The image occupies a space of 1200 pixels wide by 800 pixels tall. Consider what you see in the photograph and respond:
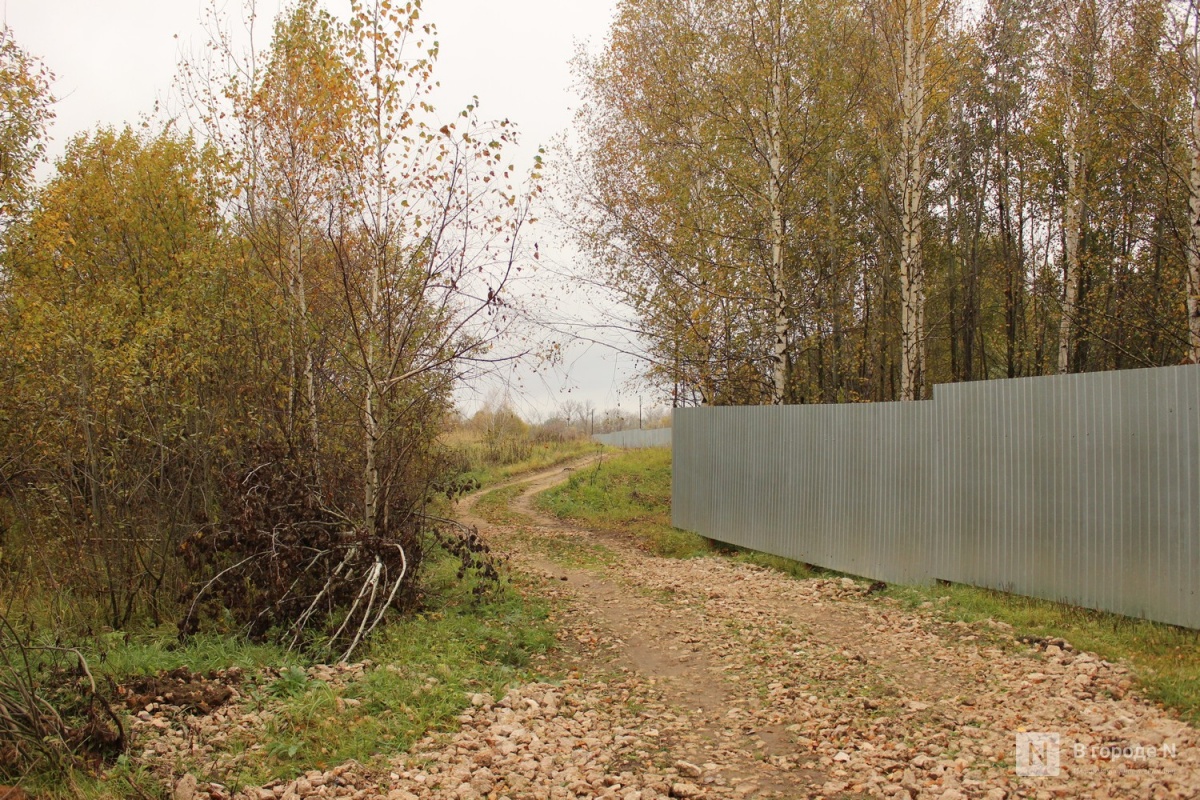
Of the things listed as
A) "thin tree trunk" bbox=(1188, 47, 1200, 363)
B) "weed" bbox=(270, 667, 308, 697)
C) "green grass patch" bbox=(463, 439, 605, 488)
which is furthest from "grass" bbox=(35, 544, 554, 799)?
"green grass patch" bbox=(463, 439, 605, 488)

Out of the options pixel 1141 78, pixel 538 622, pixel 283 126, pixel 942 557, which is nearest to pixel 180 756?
pixel 538 622

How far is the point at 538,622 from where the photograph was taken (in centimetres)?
709

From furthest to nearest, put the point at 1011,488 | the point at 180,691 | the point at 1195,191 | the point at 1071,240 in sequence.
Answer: the point at 1071,240, the point at 1195,191, the point at 1011,488, the point at 180,691

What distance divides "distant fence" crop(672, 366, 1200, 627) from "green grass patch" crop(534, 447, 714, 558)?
223 centimetres

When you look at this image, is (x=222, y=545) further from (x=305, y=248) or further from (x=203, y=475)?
(x=305, y=248)

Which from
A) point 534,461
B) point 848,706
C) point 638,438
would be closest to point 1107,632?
point 848,706

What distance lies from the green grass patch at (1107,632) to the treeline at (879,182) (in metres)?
4.53

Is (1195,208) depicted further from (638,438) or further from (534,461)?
(638,438)

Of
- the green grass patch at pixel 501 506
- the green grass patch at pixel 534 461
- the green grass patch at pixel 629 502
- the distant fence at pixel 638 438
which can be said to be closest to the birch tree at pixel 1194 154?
the green grass patch at pixel 629 502

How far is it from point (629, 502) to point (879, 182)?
29.7 ft

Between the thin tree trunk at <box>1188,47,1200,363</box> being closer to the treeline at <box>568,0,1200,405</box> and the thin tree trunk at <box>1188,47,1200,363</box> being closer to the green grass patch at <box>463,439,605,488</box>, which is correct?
the treeline at <box>568,0,1200,405</box>

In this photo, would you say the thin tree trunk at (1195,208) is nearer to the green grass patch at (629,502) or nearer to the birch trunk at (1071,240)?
the birch trunk at (1071,240)

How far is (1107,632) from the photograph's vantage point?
5641 millimetres

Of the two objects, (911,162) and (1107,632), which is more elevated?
(911,162)
